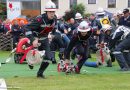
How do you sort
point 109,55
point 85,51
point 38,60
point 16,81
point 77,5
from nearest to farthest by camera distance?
point 16,81 < point 38,60 < point 85,51 < point 109,55 < point 77,5

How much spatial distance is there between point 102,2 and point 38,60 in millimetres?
49544

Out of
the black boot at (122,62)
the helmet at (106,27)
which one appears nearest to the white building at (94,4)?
the helmet at (106,27)

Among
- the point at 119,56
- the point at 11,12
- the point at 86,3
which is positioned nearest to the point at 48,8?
the point at 119,56

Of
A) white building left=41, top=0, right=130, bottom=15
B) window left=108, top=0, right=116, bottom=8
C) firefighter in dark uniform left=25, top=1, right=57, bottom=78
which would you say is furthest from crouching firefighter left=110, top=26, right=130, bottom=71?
window left=108, top=0, right=116, bottom=8

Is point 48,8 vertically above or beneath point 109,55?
above

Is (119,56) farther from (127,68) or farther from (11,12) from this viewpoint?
(11,12)

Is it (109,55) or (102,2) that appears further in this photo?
(102,2)

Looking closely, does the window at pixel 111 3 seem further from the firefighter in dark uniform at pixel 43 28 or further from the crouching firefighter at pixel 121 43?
the firefighter in dark uniform at pixel 43 28

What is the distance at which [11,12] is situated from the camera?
3341 cm

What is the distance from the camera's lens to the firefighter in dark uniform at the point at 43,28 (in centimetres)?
1305

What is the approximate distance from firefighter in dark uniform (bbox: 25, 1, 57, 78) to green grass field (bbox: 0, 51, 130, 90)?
30.5 inches

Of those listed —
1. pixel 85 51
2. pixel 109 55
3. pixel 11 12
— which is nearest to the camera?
pixel 85 51

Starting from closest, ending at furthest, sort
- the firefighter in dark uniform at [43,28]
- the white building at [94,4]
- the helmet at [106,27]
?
the firefighter in dark uniform at [43,28]
the helmet at [106,27]
the white building at [94,4]

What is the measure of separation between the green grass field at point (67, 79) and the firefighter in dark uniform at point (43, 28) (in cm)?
78
